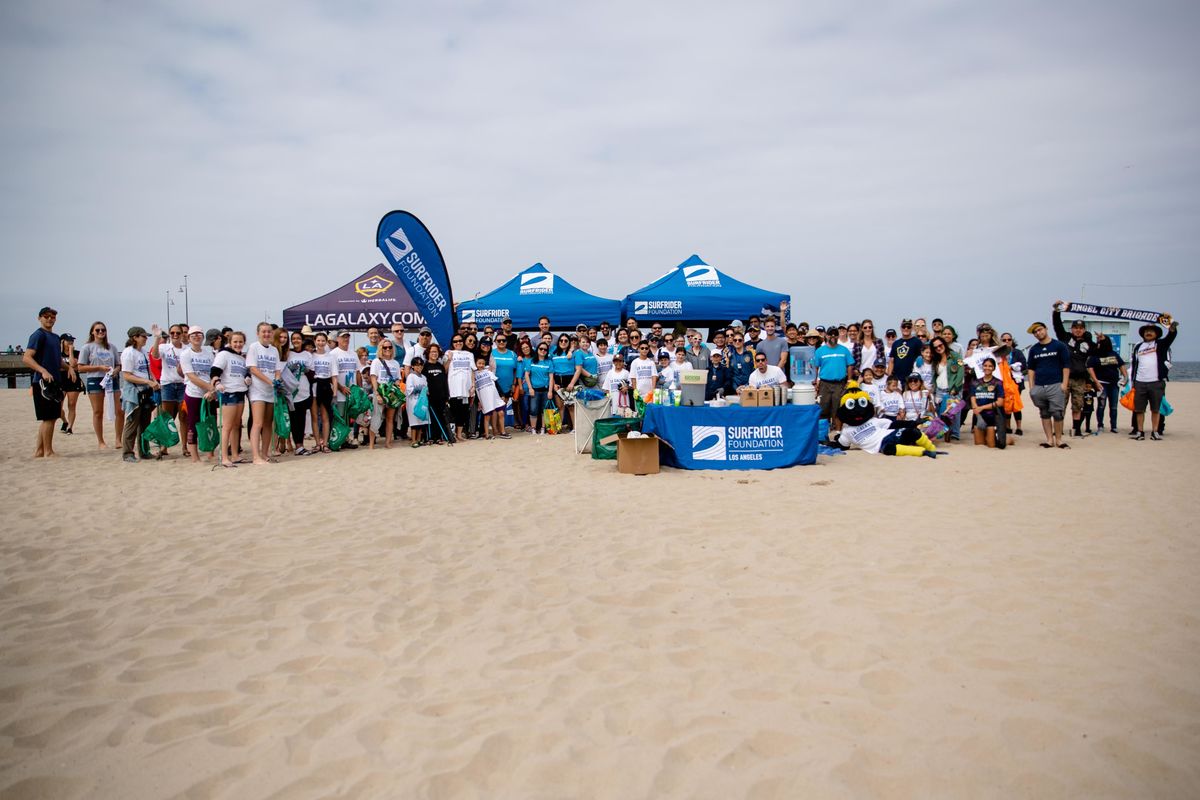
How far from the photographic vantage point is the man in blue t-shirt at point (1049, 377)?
8938mm

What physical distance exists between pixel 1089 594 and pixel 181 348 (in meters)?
9.50

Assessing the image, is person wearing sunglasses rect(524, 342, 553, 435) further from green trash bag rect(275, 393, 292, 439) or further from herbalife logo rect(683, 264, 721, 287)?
green trash bag rect(275, 393, 292, 439)

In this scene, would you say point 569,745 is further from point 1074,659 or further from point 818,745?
point 1074,659

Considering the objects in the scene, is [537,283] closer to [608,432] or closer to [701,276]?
[701,276]

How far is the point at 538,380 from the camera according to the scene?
1104 centimetres

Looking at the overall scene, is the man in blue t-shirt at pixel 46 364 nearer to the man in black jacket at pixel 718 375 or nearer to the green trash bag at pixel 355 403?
the green trash bag at pixel 355 403

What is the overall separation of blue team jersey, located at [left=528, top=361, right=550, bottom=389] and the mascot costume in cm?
465

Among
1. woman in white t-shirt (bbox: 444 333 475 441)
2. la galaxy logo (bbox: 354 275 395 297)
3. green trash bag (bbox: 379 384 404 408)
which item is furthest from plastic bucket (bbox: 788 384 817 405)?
la galaxy logo (bbox: 354 275 395 297)

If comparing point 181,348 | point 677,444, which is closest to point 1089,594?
point 677,444

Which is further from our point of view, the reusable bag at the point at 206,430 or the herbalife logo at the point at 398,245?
the herbalife logo at the point at 398,245

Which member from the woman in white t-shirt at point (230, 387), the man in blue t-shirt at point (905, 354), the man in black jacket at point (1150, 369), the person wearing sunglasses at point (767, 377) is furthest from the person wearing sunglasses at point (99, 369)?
the man in black jacket at point (1150, 369)

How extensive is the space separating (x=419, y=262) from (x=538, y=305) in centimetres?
259

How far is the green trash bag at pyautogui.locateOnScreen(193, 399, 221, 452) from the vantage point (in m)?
8.00

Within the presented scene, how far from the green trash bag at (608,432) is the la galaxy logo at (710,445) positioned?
72 centimetres
